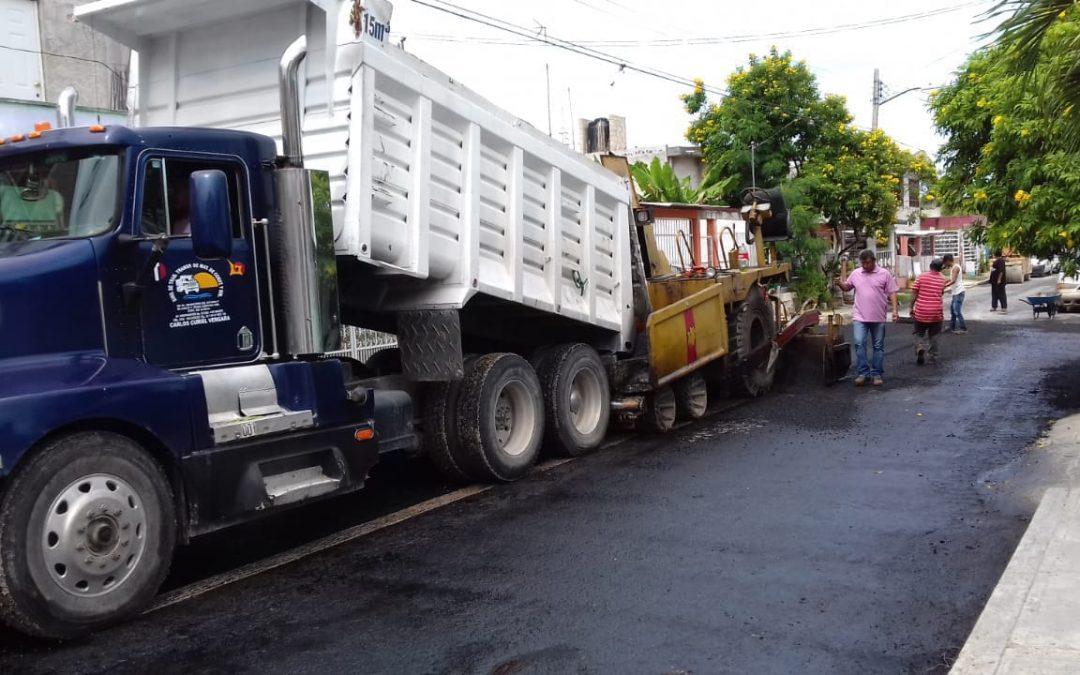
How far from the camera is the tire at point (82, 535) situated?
15.0 ft

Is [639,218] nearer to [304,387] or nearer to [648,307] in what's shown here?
[648,307]

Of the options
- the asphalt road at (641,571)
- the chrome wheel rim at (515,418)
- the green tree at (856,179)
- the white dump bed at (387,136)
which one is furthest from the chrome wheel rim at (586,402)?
the green tree at (856,179)

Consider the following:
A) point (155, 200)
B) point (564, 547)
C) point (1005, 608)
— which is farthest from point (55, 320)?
point (1005, 608)

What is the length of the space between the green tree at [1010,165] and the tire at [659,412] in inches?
165

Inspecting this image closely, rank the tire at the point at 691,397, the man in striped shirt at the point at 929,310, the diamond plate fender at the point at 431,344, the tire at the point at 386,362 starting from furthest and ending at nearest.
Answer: the man in striped shirt at the point at 929,310, the tire at the point at 691,397, the tire at the point at 386,362, the diamond plate fender at the point at 431,344

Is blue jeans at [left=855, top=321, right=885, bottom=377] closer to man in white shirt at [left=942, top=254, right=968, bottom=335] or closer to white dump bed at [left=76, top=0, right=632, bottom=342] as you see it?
white dump bed at [left=76, top=0, right=632, bottom=342]

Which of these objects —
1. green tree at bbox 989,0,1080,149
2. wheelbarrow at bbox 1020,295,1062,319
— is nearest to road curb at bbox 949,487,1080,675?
green tree at bbox 989,0,1080,149

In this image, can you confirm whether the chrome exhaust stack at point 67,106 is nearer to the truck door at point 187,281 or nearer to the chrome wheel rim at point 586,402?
the truck door at point 187,281

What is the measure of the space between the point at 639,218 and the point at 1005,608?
20.7 ft

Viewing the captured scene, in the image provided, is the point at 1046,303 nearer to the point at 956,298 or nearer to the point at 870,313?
the point at 956,298

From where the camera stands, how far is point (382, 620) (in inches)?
193

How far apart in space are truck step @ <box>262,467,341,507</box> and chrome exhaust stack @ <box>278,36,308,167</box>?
1.88 metres

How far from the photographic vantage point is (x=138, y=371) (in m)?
5.27

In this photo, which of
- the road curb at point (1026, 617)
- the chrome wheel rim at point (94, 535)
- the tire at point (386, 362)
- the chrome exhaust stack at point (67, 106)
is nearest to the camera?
the road curb at point (1026, 617)
